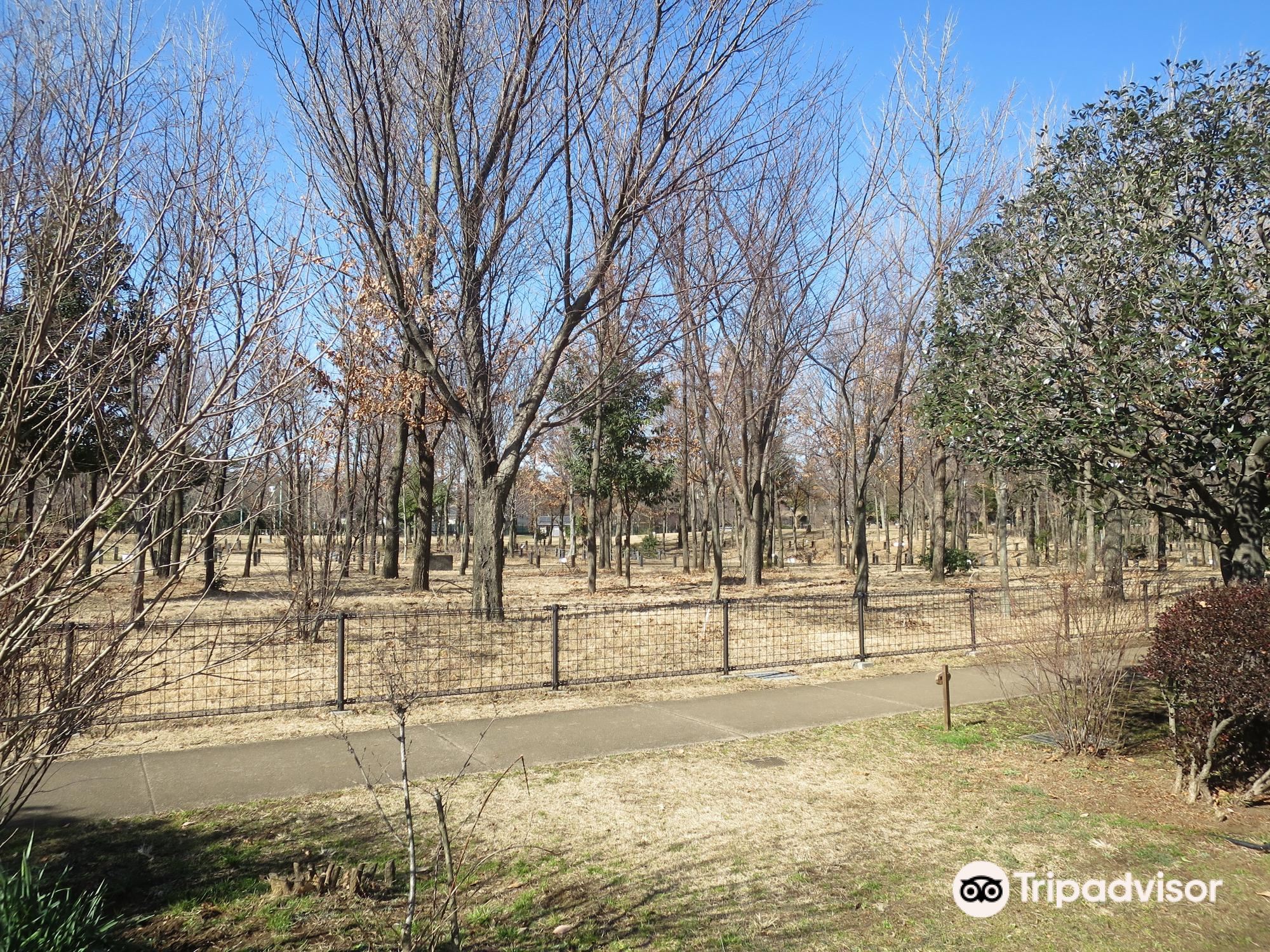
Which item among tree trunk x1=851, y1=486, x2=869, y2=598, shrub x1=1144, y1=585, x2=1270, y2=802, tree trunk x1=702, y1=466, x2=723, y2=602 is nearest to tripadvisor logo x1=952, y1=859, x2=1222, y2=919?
shrub x1=1144, y1=585, x2=1270, y2=802

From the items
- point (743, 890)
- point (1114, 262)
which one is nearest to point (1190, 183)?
point (1114, 262)

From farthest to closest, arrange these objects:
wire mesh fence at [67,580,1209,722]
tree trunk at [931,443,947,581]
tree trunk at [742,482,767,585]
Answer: tree trunk at [931,443,947,581] < tree trunk at [742,482,767,585] < wire mesh fence at [67,580,1209,722]

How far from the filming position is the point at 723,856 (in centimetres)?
443

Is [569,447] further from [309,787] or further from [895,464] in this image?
[309,787]

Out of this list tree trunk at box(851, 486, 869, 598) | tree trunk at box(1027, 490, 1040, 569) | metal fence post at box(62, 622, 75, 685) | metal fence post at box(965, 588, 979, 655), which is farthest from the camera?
tree trunk at box(1027, 490, 1040, 569)

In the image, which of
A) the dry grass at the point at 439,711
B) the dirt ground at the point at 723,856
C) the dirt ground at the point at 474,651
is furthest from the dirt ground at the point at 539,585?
the dirt ground at the point at 723,856

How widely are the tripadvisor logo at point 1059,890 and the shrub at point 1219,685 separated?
4.10 feet

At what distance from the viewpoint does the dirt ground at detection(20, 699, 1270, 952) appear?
11.8 ft

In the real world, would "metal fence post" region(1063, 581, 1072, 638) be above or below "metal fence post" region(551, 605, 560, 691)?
above

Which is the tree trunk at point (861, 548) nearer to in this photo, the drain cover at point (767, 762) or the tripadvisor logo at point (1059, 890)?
the drain cover at point (767, 762)

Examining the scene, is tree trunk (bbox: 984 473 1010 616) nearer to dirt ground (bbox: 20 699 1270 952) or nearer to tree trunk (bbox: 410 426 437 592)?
dirt ground (bbox: 20 699 1270 952)

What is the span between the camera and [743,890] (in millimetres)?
3994

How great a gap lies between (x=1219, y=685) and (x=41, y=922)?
5943 millimetres

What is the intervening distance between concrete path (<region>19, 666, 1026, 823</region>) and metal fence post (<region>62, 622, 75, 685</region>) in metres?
1.79
